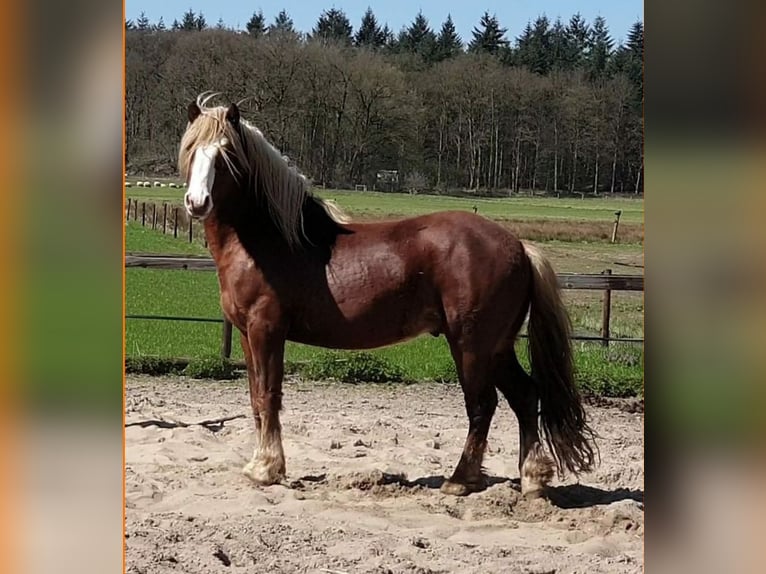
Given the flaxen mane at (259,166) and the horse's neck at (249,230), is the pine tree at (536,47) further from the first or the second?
the horse's neck at (249,230)

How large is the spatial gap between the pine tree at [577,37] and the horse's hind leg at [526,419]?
1091 mm

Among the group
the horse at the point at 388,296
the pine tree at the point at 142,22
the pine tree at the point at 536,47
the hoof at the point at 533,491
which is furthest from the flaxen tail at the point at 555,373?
the pine tree at the point at 142,22

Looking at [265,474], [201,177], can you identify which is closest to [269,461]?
[265,474]

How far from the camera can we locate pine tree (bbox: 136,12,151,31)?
313 centimetres

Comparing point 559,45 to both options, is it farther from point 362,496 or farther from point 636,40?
point 362,496

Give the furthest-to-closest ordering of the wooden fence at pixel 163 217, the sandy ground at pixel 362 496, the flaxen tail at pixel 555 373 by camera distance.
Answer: the wooden fence at pixel 163 217, the flaxen tail at pixel 555 373, the sandy ground at pixel 362 496

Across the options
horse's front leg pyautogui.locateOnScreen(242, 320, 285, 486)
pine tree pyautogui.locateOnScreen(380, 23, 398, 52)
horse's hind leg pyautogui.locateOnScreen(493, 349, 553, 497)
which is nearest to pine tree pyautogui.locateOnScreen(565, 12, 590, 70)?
pine tree pyautogui.locateOnScreen(380, 23, 398, 52)

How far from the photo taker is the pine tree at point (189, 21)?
3.22m

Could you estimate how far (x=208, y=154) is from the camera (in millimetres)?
3076

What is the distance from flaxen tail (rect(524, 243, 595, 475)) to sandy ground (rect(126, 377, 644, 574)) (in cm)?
9

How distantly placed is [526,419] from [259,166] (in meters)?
Result: 1.33

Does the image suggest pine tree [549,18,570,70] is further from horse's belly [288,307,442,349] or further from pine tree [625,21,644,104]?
horse's belly [288,307,442,349]

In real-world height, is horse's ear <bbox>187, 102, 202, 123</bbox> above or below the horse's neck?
above
